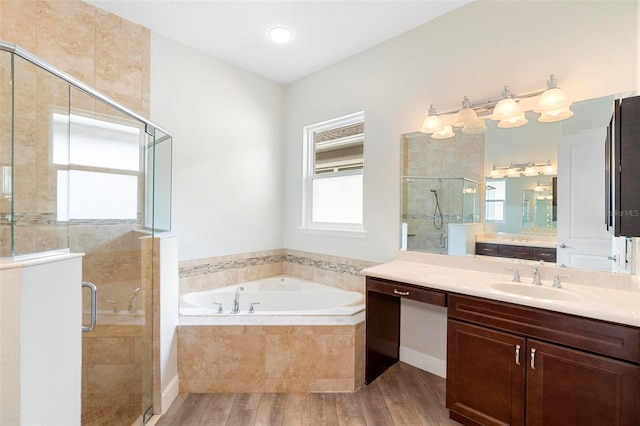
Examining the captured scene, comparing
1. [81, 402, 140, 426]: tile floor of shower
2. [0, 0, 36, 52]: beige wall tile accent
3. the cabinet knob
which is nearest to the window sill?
the cabinet knob

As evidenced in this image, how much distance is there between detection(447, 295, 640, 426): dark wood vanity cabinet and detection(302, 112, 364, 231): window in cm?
148

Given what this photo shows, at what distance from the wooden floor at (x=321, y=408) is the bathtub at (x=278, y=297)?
70cm

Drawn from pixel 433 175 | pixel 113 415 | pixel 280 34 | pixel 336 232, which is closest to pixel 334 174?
pixel 336 232

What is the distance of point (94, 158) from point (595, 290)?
3.24 metres

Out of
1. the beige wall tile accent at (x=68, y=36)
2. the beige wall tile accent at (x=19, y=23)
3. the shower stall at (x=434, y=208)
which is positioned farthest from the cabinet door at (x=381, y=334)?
the beige wall tile accent at (x=19, y=23)

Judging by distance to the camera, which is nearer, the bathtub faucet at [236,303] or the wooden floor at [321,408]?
the wooden floor at [321,408]

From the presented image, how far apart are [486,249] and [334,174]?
1.67 meters

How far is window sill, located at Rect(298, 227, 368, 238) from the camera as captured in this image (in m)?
2.89

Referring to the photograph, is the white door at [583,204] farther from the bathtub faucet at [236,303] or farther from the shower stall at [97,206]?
the shower stall at [97,206]

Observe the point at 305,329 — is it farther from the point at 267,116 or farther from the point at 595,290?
the point at 267,116

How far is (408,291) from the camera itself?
1.98 meters

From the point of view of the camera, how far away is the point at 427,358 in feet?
8.04

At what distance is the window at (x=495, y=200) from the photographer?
81.7 inches

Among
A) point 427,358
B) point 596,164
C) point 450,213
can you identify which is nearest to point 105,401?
point 427,358
